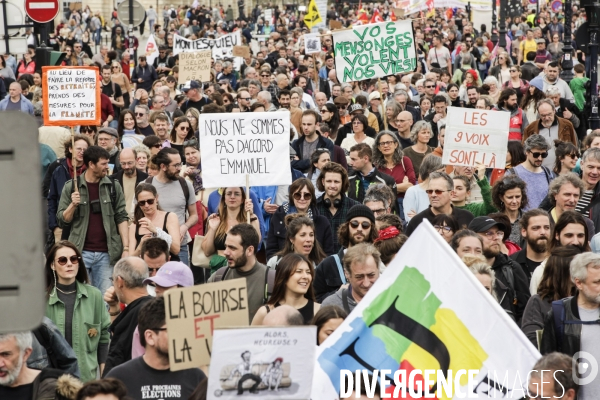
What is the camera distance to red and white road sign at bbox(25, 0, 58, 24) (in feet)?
49.1

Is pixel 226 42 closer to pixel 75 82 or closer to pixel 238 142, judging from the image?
pixel 75 82

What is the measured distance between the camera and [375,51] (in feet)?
49.4

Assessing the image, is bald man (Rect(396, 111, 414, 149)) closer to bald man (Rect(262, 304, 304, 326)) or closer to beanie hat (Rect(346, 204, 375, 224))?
beanie hat (Rect(346, 204, 375, 224))

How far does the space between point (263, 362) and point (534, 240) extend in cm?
349

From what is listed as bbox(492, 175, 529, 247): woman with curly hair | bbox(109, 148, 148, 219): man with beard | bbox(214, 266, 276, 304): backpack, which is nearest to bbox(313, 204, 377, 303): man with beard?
bbox(214, 266, 276, 304): backpack

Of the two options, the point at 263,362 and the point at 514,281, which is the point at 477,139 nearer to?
the point at 514,281

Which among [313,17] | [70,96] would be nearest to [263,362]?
[70,96]

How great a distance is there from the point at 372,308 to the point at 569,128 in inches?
338

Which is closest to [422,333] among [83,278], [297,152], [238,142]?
[83,278]

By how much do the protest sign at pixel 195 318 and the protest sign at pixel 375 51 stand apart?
9424mm

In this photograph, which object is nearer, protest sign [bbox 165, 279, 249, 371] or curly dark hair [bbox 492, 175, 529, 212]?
protest sign [bbox 165, 279, 249, 371]

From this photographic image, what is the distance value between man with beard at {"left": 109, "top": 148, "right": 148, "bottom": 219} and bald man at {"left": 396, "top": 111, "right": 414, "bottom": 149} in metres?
3.71

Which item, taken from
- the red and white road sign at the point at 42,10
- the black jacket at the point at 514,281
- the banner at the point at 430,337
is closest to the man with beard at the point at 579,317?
the black jacket at the point at 514,281

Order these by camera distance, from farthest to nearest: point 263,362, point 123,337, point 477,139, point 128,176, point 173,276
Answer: point 477,139
point 128,176
point 173,276
point 123,337
point 263,362
